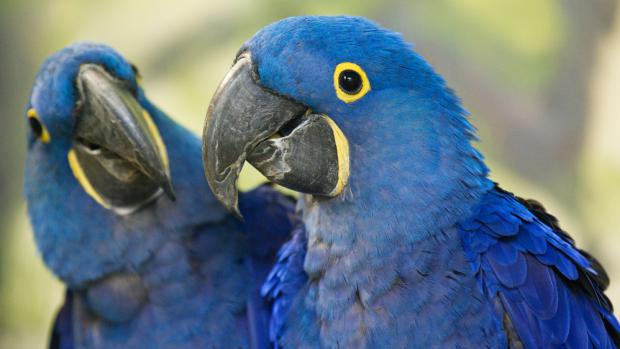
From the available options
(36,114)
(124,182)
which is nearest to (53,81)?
(36,114)

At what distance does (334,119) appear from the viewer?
1358 mm

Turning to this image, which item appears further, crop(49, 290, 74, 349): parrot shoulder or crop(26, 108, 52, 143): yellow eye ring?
crop(49, 290, 74, 349): parrot shoulder

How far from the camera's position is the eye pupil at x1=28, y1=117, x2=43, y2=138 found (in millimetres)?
1708

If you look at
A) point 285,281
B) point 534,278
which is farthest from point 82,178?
point 534,278

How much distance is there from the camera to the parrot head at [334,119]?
4.30ft

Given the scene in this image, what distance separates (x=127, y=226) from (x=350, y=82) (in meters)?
0.73

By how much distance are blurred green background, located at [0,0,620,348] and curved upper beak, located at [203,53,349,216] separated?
198 cm

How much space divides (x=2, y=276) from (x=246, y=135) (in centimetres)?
295

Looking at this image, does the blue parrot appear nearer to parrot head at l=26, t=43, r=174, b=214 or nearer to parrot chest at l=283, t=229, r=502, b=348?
parrot chest at l=283, t=229, r=502, b=348

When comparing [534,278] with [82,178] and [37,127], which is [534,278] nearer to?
[82,178]

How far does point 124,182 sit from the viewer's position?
1714 millimetres

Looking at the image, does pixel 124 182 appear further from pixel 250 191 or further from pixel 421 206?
pixel 421 206

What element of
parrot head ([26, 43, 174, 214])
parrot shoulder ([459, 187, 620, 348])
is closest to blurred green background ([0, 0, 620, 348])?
parrot head ([26, 43, 174, 214])

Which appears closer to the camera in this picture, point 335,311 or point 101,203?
point 335,311
